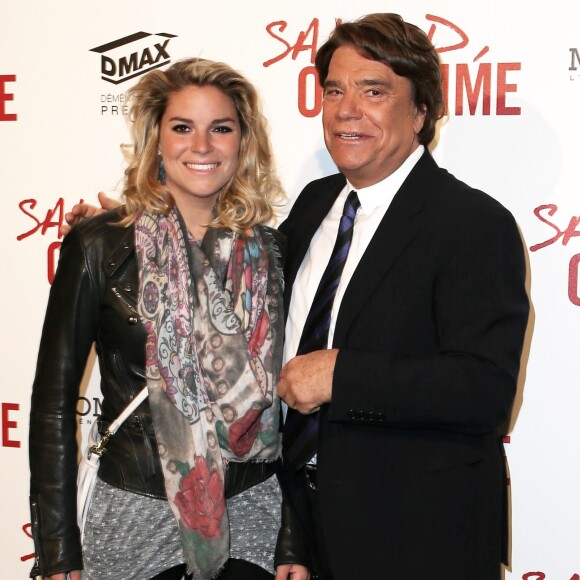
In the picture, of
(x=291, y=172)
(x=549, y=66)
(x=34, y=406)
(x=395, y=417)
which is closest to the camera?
(x=395, y=417)

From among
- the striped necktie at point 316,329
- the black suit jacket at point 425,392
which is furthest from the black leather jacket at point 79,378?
the black suit jacket at point 425,392

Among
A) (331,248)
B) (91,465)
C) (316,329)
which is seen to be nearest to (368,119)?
(331,248)

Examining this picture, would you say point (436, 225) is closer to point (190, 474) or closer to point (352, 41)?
point (352, 41)

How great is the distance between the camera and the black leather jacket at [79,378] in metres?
1.89

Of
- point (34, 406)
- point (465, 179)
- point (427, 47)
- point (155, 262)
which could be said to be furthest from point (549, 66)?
point (34, 406)

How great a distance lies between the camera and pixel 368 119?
2.00 meters

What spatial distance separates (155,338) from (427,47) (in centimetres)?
92

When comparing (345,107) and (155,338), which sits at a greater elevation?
(345,107)

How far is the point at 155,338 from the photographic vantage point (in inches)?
74.5

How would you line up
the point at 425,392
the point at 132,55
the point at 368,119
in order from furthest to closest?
the point at 132,55, the point at 368,119, the point at 425,392

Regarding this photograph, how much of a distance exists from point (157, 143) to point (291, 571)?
3.52ft

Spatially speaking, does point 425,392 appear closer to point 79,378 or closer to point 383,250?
point 383,250

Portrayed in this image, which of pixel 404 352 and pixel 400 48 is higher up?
pixel 400 48

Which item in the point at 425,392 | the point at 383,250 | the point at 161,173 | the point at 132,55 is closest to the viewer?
the point at 425,392
